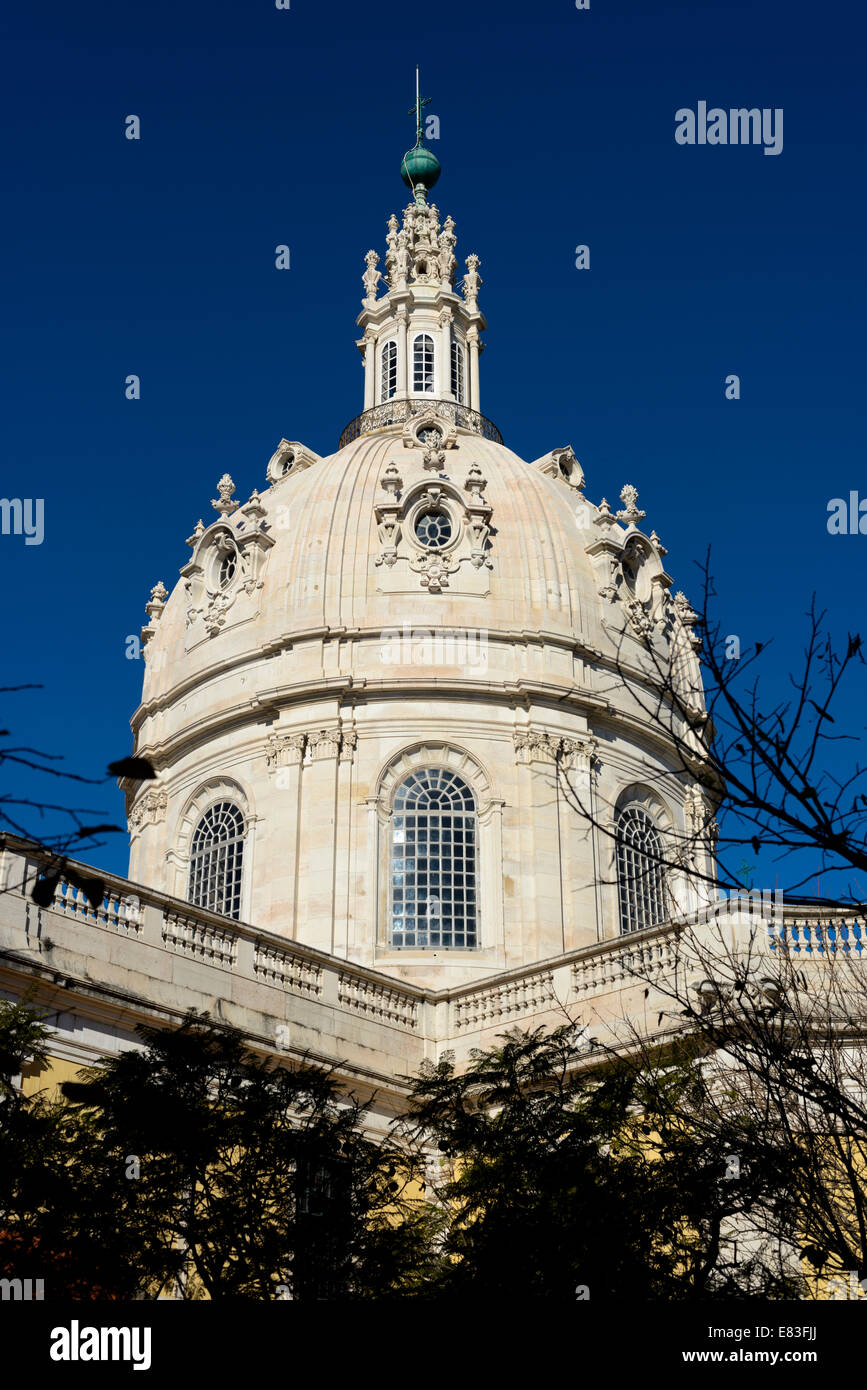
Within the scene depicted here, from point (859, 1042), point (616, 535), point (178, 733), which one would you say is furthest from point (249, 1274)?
point (616, 535)

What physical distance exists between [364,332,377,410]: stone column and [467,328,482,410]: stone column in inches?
103

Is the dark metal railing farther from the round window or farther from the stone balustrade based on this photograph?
the stone balustrade

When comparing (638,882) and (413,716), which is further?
(638,882)

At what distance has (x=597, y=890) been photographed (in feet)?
105

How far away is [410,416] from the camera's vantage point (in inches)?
1667

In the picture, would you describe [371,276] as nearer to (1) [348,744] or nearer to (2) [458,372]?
(2) [458,372]

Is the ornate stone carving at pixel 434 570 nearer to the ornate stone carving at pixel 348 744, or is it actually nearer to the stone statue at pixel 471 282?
the ornate stone carving at pixel 348 744

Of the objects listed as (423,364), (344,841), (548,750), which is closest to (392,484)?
(548,750)

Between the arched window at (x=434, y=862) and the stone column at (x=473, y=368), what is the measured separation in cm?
1509

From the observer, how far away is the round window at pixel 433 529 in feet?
116

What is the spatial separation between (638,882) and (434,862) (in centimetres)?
444

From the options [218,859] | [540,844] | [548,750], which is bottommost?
[540,844]

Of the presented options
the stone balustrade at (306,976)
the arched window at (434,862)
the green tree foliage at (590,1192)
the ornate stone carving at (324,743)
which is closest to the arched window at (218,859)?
the ornate stone carving at (324,743)
